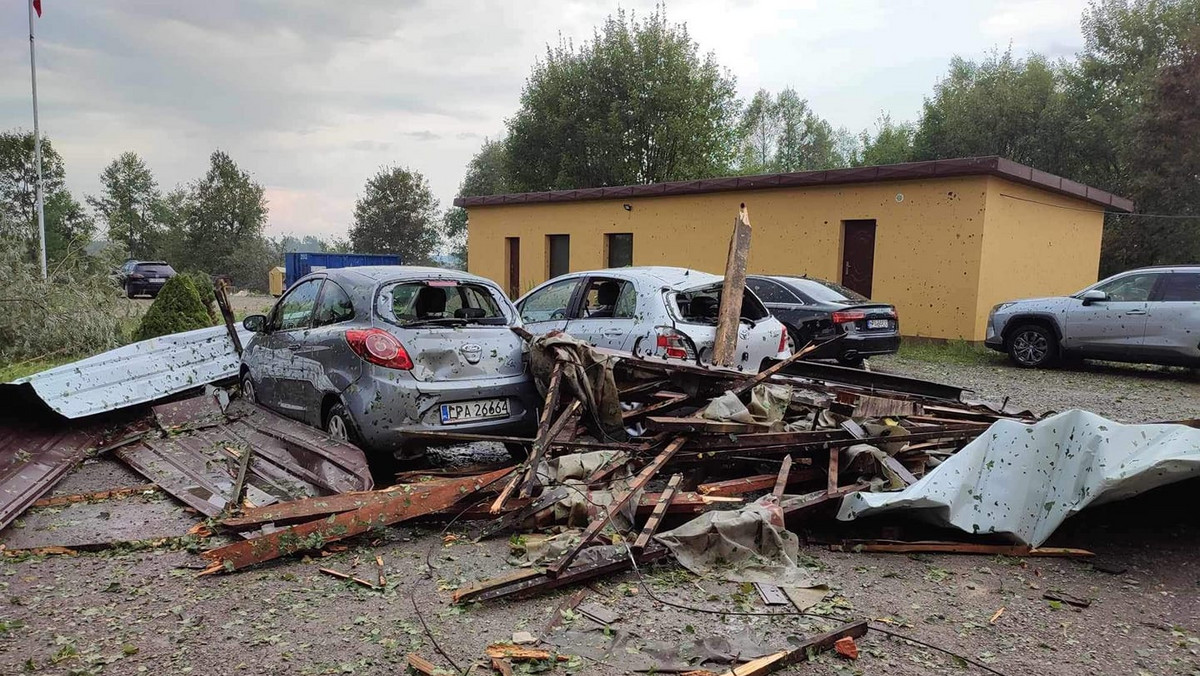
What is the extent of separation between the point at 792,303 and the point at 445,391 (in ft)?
23.4

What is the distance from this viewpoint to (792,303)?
1109cm

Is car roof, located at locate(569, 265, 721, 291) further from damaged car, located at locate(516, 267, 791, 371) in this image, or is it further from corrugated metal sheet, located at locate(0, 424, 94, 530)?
corrugated metal sheet, located at locate(0, 424, 94, 530)

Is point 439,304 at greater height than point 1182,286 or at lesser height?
lesser

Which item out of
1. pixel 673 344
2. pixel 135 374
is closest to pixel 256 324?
pixel 135 374

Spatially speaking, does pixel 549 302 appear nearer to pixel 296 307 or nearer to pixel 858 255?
pixel 296 307

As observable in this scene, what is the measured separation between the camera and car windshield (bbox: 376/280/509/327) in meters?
5.61

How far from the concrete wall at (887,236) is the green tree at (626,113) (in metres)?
13.3

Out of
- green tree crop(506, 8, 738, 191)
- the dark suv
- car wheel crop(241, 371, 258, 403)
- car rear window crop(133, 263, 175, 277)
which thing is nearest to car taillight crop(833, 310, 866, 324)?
car wheel crop(241, 371, 258, 403)

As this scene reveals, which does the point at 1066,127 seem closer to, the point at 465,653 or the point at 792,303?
the point at 792,303

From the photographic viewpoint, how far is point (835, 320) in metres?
10.5

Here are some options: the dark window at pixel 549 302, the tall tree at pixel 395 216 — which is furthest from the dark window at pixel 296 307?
the tall tree at pixel 395 216

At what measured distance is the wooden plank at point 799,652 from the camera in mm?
2891

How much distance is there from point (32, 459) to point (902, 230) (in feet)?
47.3

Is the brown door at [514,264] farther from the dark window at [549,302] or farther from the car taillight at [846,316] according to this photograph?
the dark window at [549,302]
